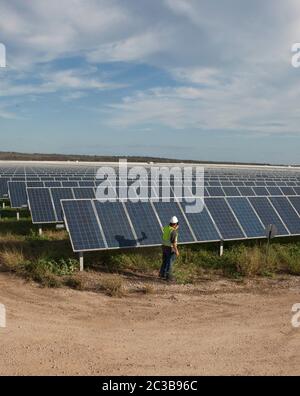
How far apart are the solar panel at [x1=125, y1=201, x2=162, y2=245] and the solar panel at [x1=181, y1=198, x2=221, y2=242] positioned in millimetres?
1225

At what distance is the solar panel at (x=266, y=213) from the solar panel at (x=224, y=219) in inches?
48.0

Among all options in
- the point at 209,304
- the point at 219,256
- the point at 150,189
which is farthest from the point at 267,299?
the point at 150,189

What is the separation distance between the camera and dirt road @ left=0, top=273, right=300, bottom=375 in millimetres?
6254

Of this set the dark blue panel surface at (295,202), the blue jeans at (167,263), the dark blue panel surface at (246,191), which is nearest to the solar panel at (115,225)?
the blue jeans at (167,263)

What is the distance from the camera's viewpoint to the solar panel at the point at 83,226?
1120cm

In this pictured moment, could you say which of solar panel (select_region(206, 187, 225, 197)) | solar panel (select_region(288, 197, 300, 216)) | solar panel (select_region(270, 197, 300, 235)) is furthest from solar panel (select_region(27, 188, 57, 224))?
solar panel (select_region(288, 197, 300, 216))

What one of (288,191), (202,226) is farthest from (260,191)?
(202,226)

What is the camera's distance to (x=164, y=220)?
12.9 metres

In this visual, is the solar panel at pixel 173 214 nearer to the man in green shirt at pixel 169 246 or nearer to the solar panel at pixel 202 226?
the solar panel at pixel 202 226

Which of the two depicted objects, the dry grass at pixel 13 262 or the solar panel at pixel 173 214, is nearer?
the dry grass at pixel 13 262

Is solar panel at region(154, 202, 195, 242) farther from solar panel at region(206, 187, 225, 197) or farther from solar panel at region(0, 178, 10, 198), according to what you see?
solar panel at region(0, 178, 10, 198)

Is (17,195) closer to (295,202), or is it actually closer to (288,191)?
(295,202)

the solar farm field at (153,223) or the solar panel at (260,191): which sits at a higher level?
the solar panel at (260,191)

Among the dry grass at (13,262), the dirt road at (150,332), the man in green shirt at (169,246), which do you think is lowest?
the dirt road at (150,332)
